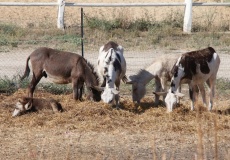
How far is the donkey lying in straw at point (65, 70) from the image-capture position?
14898 millimetres

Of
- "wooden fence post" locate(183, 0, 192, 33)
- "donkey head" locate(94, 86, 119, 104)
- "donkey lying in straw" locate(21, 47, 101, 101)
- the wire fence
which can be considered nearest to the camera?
"donkey head" locate(94, 86, 119, 104)

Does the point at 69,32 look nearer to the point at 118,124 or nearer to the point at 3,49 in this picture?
the point at 3,49

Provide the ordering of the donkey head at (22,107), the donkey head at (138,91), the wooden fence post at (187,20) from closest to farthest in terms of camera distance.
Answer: the donkey head at (22,107) < the donkey head at (138,91) < the wooden fence post at (187,20)

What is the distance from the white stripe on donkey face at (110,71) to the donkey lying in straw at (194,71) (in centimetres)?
113

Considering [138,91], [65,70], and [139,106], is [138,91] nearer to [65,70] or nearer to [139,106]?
[139,106]

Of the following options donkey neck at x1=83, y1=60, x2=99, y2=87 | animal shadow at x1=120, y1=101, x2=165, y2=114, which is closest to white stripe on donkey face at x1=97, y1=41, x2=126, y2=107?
donkey neck at x1=83, y1=60, x2=99, y2=87

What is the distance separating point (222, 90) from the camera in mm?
16625

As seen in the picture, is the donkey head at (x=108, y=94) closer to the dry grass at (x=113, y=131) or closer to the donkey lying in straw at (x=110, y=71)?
the donkey lying in straw at (x=110, y=71)

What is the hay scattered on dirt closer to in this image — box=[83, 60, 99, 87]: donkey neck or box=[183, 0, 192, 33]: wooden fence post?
box=[83, 60, 99, 87]: donkey neck

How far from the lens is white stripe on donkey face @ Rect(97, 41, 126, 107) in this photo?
1425 centimetres

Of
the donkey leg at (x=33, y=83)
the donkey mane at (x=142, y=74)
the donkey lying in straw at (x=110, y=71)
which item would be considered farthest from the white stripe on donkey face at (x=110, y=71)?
the donkey leg at (x=33, y=83)

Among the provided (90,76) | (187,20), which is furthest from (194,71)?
(187,20)

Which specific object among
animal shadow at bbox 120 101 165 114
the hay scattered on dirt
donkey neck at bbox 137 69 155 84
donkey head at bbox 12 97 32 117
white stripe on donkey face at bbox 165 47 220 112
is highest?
white stripe on donkey face at bbox 165 47 220 112

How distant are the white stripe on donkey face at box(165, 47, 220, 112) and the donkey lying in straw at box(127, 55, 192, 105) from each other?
729mm
